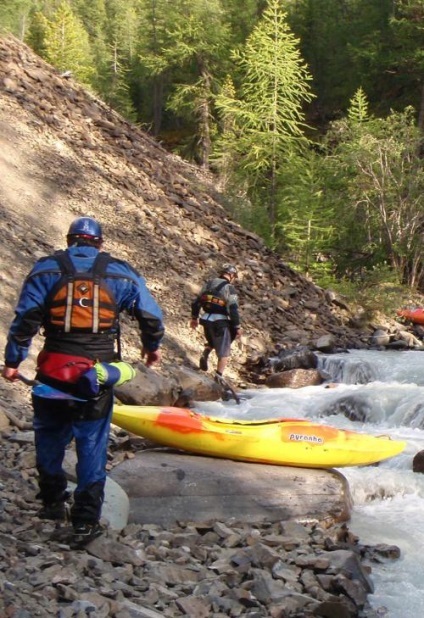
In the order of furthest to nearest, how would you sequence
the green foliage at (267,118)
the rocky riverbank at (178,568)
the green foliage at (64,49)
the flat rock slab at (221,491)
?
the green foliage at (64,49), the green foliage at (267,118), the flat rock slab at (221,491), the rocky riverbank at (178,568)

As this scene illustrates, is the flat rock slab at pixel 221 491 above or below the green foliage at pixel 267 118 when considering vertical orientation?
below

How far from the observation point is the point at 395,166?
19.9m

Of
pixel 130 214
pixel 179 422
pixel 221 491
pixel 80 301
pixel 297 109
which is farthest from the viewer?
pixel 297 109

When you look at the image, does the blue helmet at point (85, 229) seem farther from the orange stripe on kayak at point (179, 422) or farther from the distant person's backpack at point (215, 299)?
the distant person's backpack at point (215, 299)

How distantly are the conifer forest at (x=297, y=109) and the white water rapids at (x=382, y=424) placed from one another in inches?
250

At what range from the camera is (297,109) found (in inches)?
1075

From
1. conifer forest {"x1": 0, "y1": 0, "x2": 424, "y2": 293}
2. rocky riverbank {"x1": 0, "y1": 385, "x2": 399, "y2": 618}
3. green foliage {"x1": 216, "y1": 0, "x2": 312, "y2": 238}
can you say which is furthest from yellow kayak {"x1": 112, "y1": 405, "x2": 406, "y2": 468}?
green foliage {"x1": 216, "y1": 0, "x2": 312, "y2": 238}

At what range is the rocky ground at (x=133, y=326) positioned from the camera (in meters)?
3.93

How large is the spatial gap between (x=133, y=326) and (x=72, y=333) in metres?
7.27

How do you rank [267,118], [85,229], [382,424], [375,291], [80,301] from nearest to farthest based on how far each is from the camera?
[80,301]
[85,229]
[382,424]
[375,291]
[267,118]

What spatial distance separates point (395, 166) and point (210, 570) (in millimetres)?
17175

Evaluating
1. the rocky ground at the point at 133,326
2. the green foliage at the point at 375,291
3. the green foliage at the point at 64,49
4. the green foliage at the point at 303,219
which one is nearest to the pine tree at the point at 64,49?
the green foliage at the point at 64,49

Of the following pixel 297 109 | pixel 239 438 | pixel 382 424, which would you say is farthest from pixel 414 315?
pixel 297 109

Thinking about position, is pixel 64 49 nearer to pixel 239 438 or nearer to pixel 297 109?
pixel 297 109
